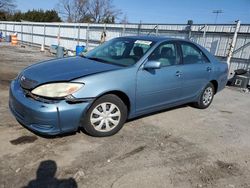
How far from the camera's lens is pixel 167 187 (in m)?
2.80

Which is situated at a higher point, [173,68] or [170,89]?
[173,68]

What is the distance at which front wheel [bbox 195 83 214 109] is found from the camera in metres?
5.66

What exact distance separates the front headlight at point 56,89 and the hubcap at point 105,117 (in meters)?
0.48

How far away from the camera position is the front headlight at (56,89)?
328 centimetres

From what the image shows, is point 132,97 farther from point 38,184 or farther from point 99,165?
point 38,184

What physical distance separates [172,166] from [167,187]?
1.58ft

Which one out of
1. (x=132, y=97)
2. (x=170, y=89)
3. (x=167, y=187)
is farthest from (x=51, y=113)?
(x=170, y=89)

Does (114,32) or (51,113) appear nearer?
(51,113)

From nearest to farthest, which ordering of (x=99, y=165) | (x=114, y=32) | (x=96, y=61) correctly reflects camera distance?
(x=99, y=165)
(x=96, y=61)
(x=114, y=32)

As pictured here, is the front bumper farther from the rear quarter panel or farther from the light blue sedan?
the rear quarter panel

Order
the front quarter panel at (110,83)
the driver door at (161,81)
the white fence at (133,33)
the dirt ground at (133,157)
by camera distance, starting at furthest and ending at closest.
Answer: the white fence at (133,33) < the driver door at (161,81) < the front quarter panel at (110,83) < the dirt ground at (133,157)

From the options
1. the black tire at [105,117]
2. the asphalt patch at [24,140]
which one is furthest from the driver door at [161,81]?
the asphalt patch at [24,140]

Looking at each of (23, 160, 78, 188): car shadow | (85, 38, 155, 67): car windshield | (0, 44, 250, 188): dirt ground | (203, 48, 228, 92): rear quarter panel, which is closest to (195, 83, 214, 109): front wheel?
(203, 48, 228, 92): rear quarter panel

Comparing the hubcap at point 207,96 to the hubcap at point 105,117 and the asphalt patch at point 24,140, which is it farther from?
the asphalt patch at point 24,140
